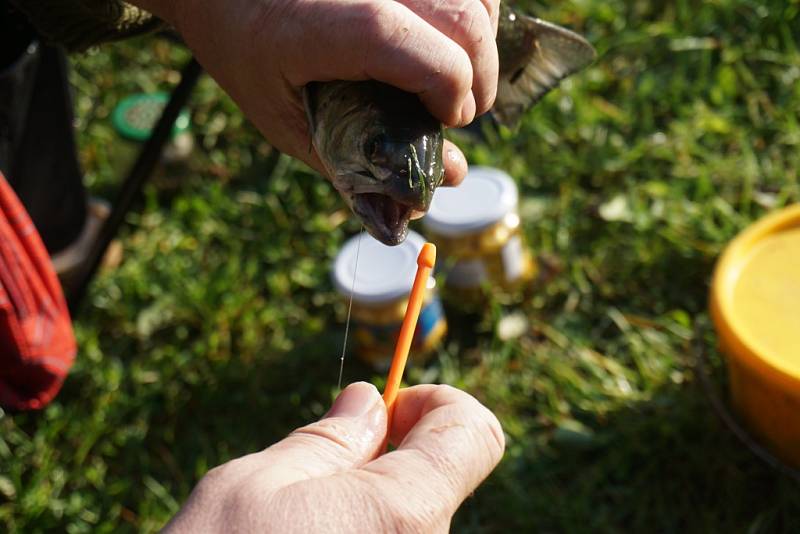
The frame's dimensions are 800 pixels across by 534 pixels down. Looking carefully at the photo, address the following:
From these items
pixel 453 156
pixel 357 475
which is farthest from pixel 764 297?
pixel 357 475

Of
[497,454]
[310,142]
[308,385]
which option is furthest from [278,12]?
→ [308,385]

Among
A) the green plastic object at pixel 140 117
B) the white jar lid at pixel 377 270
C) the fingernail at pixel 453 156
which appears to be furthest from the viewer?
the green plastic object at pixel 140 117

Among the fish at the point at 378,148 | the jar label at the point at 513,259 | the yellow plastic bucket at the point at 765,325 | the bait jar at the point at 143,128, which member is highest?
the fish at the point at 378,148

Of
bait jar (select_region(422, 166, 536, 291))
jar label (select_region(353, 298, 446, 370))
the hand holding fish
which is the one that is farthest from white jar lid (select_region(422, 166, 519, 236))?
the hand holding fish

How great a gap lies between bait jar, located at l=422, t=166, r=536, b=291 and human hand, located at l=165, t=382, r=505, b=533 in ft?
4.76

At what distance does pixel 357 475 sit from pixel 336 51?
0.63 metres

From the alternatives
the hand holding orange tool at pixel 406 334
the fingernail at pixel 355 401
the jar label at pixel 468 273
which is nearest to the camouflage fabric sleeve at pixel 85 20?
the hand holding orange tool at pixel 406 334

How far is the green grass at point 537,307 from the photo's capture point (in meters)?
2.68

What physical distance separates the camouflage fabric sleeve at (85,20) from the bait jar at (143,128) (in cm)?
134

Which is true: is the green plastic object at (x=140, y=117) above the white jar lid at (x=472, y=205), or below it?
below

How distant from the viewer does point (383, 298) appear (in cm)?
278

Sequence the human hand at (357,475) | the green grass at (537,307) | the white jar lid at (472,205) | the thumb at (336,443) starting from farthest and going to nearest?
the white jar lid at (472,205)
the green grass at (537,307)
the thumb at (336,443)
the human hand at (357,475)

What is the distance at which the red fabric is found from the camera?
2152 millimetres

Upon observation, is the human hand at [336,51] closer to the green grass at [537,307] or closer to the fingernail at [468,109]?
the fingernail at [468,109]
